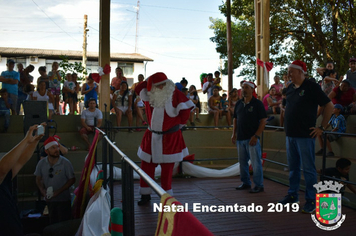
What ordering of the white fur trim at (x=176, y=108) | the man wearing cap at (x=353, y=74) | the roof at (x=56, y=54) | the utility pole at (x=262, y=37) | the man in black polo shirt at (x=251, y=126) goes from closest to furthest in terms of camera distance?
the white fur trim at (x=176, y=108) < the man in black polo shirt at (x=251, y=126) < the man wearing cap at (x=353, y=74) < the utility pole at (x=262, y=37) < the roof at (x=56, y=54)

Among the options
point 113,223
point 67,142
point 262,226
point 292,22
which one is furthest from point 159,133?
point 292,22

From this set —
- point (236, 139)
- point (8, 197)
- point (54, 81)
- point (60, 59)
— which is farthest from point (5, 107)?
point (60, 59)

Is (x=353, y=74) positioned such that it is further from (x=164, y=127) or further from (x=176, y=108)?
(x=164, y=127)

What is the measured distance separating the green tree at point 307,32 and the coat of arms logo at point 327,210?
37.4 feet

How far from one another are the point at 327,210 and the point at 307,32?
13373 millimetres

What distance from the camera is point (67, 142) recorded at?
9.61 meters

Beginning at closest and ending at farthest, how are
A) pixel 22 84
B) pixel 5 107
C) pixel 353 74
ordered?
pixel 353 74 → pixel 5 107 → pixel 22 84

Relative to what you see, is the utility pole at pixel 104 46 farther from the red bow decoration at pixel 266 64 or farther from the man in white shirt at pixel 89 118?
the red bow decoration at pixel 266 64

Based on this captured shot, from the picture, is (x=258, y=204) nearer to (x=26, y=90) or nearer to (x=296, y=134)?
(x=296, y=134)

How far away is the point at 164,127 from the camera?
4930 mm

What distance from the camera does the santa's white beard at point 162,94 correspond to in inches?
194

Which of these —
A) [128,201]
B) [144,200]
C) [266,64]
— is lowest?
[144,200]

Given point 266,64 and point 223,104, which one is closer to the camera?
point 223,104

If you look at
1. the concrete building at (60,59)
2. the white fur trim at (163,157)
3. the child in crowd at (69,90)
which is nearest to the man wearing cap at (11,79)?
the child in crowd at (69,90)
